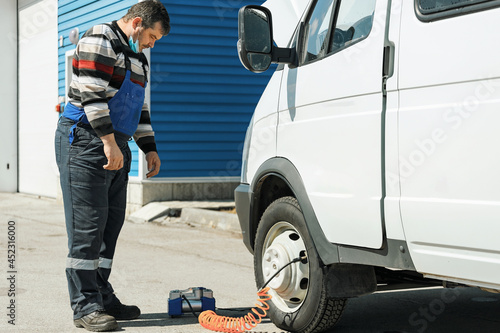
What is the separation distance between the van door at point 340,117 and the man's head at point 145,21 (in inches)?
34.2

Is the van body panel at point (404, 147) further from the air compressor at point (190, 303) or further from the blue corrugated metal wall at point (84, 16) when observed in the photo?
the blue corrugated metal wall at point (84, 16)

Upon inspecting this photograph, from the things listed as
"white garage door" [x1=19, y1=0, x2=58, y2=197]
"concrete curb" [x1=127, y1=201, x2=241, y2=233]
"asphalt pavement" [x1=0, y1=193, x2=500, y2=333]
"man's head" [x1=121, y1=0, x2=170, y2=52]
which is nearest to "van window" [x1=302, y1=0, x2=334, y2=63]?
"man's head" [x1=121, y1=0, x2=170, y2=52]

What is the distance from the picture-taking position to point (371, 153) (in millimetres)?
3973

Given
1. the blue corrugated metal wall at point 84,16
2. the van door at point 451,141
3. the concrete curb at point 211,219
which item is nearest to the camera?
the van door at point 451,141

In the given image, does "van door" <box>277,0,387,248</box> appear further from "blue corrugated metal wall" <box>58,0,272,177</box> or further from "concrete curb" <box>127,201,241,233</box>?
"blue corrugated metal wall" <box>58,0,272,177</box>

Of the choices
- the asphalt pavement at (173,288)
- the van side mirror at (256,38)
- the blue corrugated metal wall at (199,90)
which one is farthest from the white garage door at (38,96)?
the van side mirror at (256,38)

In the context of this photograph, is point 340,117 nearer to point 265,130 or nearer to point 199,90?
point 265,130

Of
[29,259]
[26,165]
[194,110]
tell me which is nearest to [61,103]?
[26,165]

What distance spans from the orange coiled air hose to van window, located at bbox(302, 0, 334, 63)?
1.47 m

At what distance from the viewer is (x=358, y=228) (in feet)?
13.3

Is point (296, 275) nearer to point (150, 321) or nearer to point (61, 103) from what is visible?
point (150, 321)

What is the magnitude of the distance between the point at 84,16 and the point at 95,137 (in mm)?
10026

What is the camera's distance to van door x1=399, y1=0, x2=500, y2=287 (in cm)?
331

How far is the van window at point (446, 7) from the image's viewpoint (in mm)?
3377
